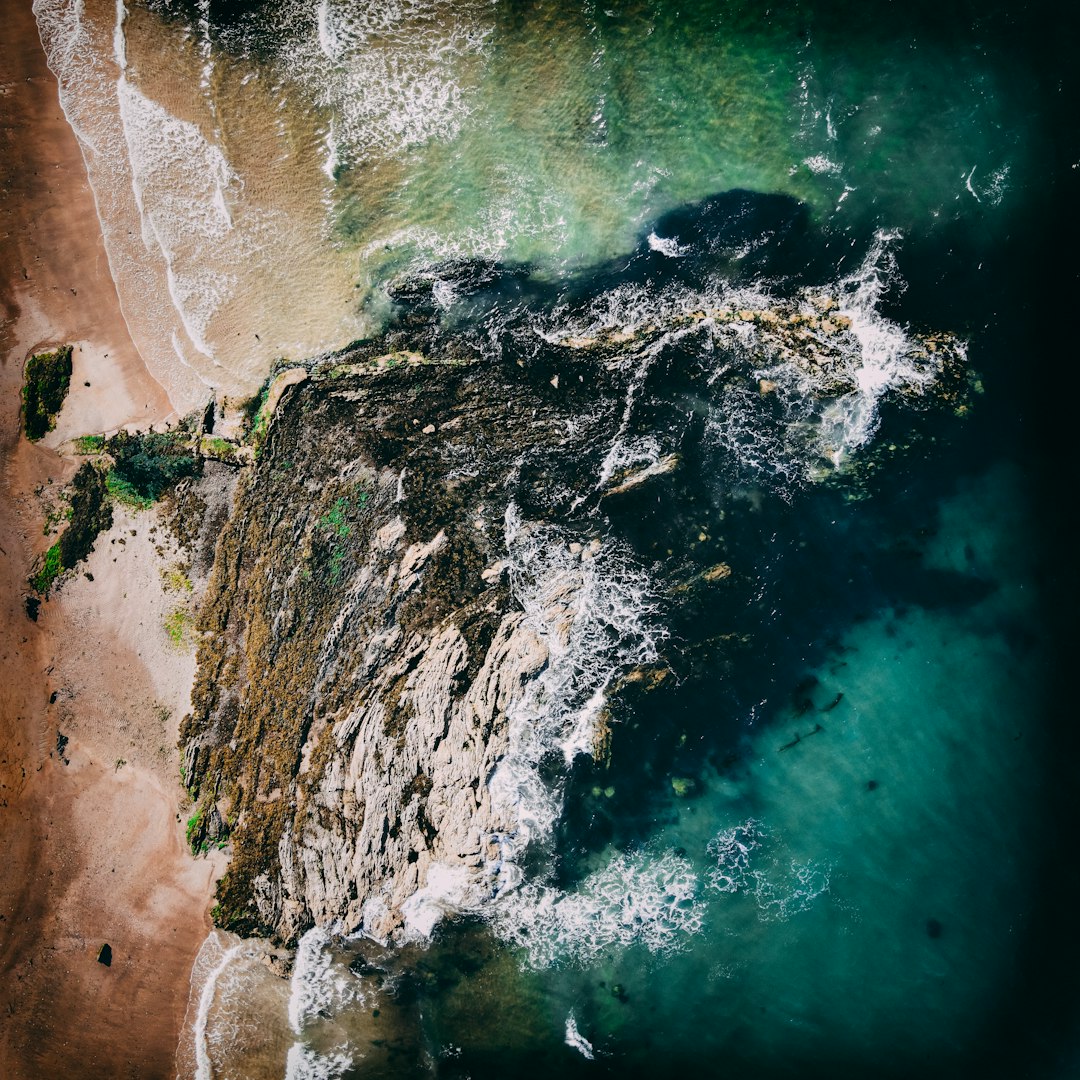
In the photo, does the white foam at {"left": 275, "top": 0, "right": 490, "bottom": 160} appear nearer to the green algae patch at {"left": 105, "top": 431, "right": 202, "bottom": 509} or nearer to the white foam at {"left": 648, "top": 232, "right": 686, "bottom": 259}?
the white foam at {"left": 648, "top": 232, "right": 686, "bottom": 259}

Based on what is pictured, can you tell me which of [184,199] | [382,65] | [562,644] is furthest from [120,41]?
[562,644]

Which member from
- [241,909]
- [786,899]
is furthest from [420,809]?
[786,899]

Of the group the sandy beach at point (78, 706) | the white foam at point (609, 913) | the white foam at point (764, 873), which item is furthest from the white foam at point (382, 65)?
the white foam at point (764, 873)

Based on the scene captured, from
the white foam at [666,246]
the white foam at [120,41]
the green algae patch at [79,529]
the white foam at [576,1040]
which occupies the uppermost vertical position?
the white foam at [120,41]

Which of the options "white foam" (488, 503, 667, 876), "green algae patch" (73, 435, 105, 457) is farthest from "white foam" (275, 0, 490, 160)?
"white foam" (488, 503, 667, 876)

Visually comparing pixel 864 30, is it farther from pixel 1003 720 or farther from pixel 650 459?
pixel 1003 720

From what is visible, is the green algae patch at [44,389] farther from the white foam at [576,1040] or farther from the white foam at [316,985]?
the white foam at [576,1040]
